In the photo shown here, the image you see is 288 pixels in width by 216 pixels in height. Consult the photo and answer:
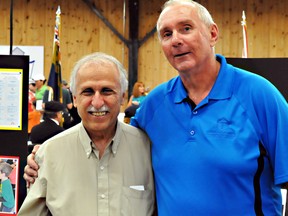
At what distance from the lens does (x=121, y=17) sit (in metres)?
11.6

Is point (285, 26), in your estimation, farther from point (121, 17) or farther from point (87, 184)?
point (87, 184)

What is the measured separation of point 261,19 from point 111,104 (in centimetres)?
975

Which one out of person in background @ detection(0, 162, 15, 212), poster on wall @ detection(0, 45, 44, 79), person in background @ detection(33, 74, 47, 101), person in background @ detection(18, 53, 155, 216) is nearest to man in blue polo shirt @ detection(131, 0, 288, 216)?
person in background @ detection(18, 53, 155, 216)

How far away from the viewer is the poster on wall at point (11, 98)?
285cm

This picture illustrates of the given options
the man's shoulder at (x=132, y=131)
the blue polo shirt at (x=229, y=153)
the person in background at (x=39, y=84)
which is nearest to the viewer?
the blue polo shirt at (x=229, y=153)

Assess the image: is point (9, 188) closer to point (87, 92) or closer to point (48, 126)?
point (87, 92)

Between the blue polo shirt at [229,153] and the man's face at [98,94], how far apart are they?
0.85 feet

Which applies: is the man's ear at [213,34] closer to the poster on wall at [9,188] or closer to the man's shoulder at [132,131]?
the man's shoulder at [132,131]

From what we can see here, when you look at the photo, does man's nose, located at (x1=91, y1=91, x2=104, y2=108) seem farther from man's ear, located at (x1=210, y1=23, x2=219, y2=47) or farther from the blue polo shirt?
man's ear, located at (x1=210, y1=23, x2=219, y2=47)

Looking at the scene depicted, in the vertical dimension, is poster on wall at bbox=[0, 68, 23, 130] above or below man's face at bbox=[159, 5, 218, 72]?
below

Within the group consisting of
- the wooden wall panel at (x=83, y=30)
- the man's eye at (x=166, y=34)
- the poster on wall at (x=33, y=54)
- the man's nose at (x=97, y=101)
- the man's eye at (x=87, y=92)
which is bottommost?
the man's nose at (x=97, y=101)

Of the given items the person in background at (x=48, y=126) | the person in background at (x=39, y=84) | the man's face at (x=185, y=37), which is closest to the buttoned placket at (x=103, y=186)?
the man's face at (x=185, y=37)

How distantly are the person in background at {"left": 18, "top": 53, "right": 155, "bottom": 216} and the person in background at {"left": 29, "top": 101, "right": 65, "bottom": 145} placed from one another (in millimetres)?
3031

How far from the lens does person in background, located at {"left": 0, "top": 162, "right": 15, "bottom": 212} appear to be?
9.58 ft
